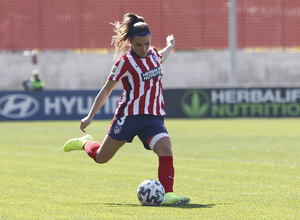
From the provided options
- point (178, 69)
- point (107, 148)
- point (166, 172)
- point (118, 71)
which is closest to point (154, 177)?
point (107, 148)

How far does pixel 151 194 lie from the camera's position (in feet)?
23.7

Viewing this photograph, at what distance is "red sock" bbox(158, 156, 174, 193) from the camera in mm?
7410

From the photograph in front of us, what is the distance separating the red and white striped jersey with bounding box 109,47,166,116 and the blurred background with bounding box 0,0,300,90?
2535cm

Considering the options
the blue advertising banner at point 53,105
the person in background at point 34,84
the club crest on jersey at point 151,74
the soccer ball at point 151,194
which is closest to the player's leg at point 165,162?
the soccer ball at point 151,194

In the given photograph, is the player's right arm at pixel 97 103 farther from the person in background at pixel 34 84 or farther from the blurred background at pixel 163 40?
the blurred background at pixel 163 40

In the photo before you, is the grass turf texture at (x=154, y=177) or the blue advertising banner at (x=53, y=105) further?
the blue advertising banner at (x=53, y=105)

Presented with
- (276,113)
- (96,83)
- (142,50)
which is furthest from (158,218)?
(96,83)

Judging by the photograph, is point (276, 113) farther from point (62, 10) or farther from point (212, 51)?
point (62, 10)

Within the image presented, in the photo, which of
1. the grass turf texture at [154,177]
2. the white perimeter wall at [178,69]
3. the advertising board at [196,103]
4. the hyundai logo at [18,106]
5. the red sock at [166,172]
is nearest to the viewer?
the grass turf texture at [154,177]

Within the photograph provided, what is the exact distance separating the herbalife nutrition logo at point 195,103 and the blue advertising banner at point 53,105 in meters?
2.59

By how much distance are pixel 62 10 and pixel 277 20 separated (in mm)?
10609

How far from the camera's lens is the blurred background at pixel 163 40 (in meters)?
33.2

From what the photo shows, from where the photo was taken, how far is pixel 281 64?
33.6m

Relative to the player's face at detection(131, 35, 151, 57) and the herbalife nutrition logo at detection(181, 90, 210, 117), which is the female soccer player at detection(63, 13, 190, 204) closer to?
the player's face at detection(131, 35, 151, 57)
